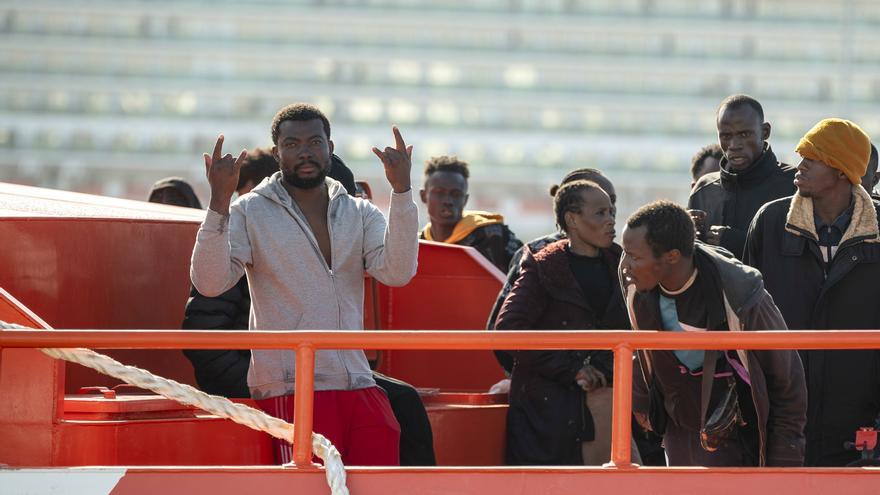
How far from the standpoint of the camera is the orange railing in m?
4.06

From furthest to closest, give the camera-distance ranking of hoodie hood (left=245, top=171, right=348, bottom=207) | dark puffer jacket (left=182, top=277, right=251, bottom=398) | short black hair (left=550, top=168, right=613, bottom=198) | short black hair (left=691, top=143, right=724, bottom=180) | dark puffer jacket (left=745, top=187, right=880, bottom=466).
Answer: short black hair (left=691, top=143, right=724, bottom=180)
short black hair (left=550, top=168, right=613, bottom=198)
dark puffer jacket (left=182, top=277, right=251, bottom=398)
dark puffer jacket (left=745, top=187, right=880, bottom=466)
hoodie hood (left=245, top=171, right=348, bottom=207)

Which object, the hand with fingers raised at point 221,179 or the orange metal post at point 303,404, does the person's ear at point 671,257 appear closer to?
the orange metal post at point 303,404

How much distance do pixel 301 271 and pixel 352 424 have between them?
0.54 m

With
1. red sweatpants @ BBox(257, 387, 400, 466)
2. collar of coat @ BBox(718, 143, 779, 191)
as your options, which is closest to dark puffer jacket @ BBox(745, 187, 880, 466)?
collar of coat @ BBox(718, 143, 779, 191)

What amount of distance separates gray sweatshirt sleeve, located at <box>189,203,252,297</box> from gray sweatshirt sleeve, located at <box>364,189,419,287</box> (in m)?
0.44

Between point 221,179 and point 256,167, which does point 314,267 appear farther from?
point 256,167

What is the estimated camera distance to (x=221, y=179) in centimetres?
450

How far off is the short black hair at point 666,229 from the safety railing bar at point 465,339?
0.48 meters

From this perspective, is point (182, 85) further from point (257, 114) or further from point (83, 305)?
point (83, 305)

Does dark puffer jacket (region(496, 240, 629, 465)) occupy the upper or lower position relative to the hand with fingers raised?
lower

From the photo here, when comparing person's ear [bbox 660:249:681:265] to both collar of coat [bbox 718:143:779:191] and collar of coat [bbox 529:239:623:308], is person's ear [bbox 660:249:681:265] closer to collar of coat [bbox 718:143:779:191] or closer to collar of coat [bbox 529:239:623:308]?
collar of coat [bbox 529:239:623:308]

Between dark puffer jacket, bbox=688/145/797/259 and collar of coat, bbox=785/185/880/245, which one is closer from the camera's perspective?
collar of coat, bbox=785/185/880/245

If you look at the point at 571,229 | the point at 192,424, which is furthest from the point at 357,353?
the point at 571,229

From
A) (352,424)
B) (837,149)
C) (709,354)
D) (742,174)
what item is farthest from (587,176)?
(352,424)
